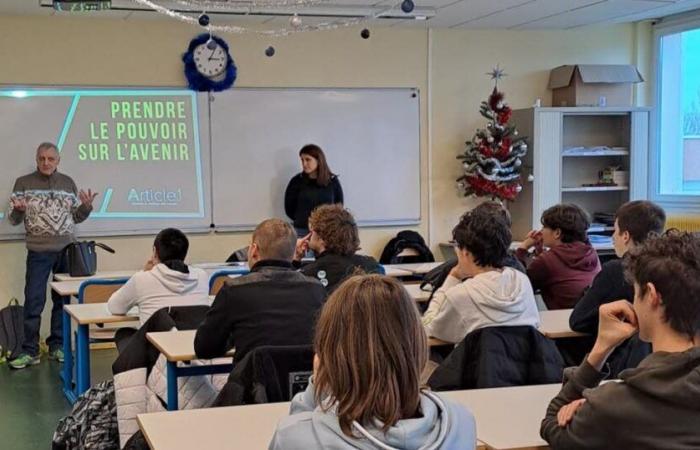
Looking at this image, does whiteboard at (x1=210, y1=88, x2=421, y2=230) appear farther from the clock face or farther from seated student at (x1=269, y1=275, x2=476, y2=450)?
seated student at (x1=269, y1=275, x2=476, y2=450)

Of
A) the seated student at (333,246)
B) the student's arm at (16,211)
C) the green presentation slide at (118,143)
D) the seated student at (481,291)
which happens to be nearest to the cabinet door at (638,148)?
the green presentation slide at (118,143)

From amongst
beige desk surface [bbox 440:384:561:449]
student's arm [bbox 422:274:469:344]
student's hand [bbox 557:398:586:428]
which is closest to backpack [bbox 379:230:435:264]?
student's arm [bbox 422:274:469:344]

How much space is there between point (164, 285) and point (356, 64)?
390 cm

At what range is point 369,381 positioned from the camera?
1.71 metres

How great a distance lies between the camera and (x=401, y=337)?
1.74 meters

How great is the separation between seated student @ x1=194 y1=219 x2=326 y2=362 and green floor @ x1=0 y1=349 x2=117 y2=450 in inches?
68.7

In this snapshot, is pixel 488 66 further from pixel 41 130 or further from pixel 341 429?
pixel 341 429

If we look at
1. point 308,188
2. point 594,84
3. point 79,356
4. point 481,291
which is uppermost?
point 594,84

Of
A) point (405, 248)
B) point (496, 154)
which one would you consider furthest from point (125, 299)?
point (496, 154)

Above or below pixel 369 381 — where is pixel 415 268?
below

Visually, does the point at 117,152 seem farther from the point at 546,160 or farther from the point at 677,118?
the point at 677,118

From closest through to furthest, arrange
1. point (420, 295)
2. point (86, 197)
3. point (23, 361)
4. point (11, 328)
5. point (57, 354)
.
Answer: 1. point (420, 295)
2. point (23, 361)
3. point (57, 354)
4. point (86, 197)
5. point (11, 328)

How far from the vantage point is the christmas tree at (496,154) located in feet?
25.6

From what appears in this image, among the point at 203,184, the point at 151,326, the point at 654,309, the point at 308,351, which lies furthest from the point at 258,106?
the point at 654,309
